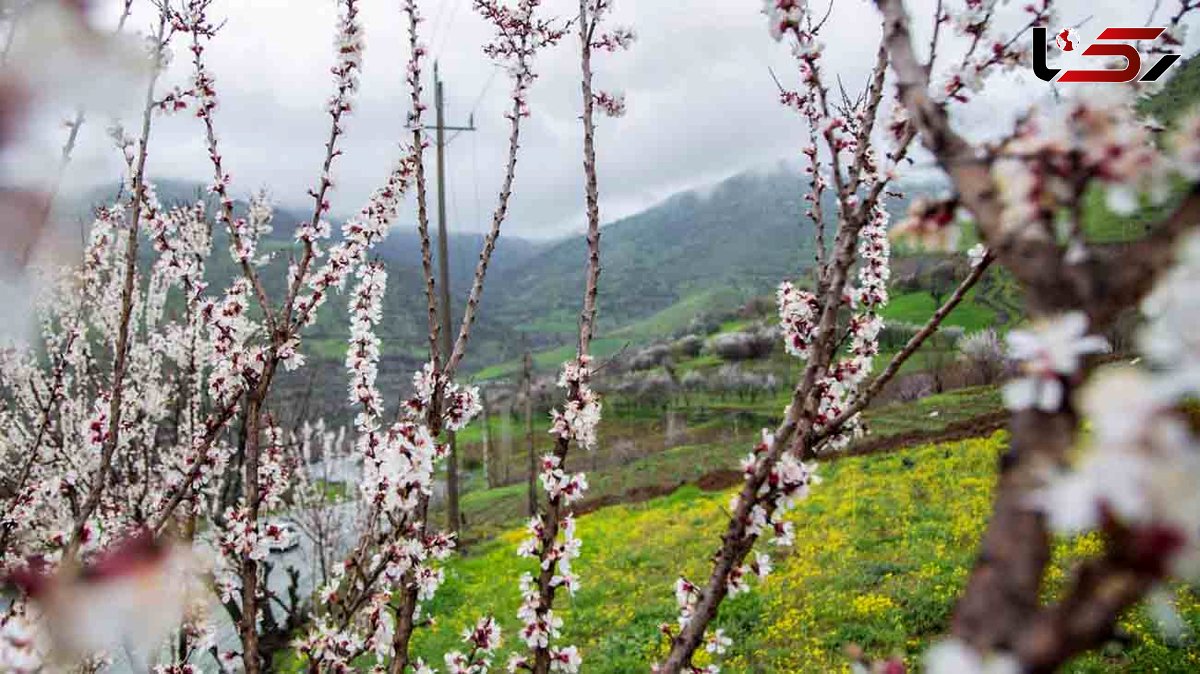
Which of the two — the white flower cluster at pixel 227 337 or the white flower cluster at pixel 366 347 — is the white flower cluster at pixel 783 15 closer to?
the white flower cluster at pixel 366 347

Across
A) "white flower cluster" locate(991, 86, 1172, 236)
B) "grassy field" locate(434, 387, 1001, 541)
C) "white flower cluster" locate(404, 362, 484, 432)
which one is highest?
"white flower cluster" locate(991, 86, 1172, 236)

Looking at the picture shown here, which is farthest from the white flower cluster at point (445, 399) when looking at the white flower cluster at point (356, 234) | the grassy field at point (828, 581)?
the grassy field at point (828, 581)

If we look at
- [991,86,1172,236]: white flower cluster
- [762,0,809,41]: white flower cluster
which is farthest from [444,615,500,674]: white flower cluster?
[991,86,1172,236]: white flower cluster

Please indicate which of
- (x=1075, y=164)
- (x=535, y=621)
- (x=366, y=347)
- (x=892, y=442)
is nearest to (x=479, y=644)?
(x=535, y=621)

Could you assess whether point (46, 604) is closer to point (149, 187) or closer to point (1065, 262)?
point (1065, 262)

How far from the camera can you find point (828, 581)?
33.4ft

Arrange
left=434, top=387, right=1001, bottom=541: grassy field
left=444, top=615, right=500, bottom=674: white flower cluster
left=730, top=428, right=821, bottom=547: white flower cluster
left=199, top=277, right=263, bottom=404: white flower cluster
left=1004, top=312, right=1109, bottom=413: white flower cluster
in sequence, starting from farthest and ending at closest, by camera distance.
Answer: left=434, top=387, right=1001, bottom=541: grassy field → left=199, top=277, right=263, bottom=404: white flower cluster → left=444, top=615, right=500, bottom=674: white flower cluster → left=730, top=428, right=821, bottom=547: white flower cluster → left=1004, top=312, right=1109, bottom=413: white flower cluster

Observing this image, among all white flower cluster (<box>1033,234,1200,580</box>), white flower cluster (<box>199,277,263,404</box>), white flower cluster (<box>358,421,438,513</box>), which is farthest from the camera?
white flower cluster (<box>199,277,263,404</box>)

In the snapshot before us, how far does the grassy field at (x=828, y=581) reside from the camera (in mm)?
7910

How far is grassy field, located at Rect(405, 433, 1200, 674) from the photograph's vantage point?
311 inches

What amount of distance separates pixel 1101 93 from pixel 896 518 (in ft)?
41.6

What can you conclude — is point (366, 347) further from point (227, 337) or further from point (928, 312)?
point (928, 312)

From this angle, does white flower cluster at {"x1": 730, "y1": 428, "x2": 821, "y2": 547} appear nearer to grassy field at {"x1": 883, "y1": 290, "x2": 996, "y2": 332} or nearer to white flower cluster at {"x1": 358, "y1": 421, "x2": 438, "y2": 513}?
white flower cluster at {"x1": 358, "y1": 421, "x2": 438, "y2": 513}

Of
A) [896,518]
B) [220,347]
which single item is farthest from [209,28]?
[896,518]
